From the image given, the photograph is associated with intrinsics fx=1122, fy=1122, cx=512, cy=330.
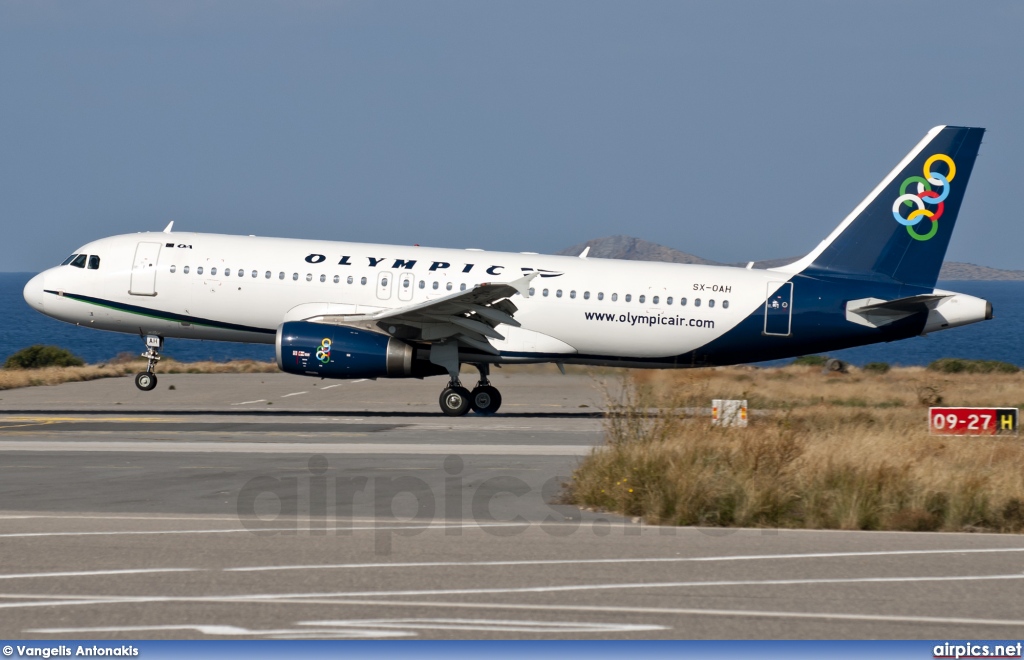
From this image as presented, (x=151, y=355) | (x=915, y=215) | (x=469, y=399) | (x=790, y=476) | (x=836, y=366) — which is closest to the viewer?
(x=790, y=476)

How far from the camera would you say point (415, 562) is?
387 inches

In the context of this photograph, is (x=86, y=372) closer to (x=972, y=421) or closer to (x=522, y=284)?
(x=522, y=284)

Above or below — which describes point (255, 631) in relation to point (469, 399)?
below

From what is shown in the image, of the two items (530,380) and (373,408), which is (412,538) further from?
(530,380)

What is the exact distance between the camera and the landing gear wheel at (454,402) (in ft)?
89.8

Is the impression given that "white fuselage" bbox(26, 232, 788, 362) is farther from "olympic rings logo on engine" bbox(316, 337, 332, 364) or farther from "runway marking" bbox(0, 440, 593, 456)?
"runway marking" bbox(0, 440, 593, 456)

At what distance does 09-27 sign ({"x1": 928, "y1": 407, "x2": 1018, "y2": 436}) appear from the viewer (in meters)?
20.1

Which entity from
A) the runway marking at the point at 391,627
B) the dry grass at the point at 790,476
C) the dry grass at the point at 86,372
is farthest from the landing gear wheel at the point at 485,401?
the runway marking at the point at 391,627

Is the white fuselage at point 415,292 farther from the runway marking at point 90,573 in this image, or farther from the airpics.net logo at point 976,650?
the airpics.net logo at point 976,650

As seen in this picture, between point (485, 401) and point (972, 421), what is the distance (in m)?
11.8

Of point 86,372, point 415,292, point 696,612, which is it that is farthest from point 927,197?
Answer: point 86,372

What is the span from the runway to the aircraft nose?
1125 cm

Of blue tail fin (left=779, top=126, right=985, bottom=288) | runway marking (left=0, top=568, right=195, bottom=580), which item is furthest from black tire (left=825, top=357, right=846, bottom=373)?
runway marking (left=0, top=568, right=195, bottom=580)

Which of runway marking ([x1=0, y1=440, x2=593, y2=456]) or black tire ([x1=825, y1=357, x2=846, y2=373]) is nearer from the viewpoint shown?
runway marking ([x1=0, y1=440, x2=593, y2=456])
